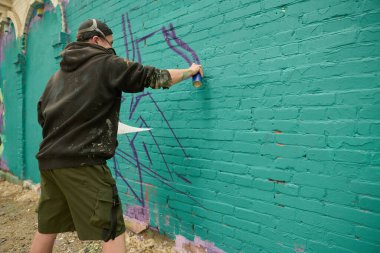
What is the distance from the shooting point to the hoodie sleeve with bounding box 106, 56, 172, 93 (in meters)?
1.77

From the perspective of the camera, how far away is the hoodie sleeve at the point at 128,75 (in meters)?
1.77

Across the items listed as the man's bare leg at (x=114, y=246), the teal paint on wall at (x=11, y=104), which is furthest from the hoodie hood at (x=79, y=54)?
the teal paint on wall at (x=11, y=104)

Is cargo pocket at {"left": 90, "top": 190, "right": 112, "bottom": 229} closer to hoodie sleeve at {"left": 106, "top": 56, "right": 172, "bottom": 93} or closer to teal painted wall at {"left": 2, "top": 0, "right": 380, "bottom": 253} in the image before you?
hoodie sleeve at {"left": 106, "top": 56, "right": 172, "bottom": 93}

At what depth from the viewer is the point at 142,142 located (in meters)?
2.91

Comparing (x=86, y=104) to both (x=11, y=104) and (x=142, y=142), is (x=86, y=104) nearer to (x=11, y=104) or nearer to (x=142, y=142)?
(x=142, y=142)

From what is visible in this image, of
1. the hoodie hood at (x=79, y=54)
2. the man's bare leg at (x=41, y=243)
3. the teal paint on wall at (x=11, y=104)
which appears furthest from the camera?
the teal paint on wall at (x=11, y=104)

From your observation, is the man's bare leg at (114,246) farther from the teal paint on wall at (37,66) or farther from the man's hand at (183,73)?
the teal paint on wall at (37,66)

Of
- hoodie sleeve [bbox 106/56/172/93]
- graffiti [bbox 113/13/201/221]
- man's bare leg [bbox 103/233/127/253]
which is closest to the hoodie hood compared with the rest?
hoodie sleeve [bbox 106/56/172/93]

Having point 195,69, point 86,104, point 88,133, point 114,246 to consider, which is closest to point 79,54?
point 86,104

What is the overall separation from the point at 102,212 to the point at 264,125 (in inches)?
49.9

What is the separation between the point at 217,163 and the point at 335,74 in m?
1.11

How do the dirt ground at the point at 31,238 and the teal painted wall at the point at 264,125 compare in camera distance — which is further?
the dirt ground at the point at 31,238

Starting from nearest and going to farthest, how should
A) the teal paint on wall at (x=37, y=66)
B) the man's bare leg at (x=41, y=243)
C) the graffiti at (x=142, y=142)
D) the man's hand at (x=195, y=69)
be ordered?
the man's bare leg at (x=41, y=243)
the man's hand at (x=195, y=69)
the graffiti at (x=142, y=142)
the teal paint on wall at (x=37, y=66)

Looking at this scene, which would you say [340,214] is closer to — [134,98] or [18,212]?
[134,98]
